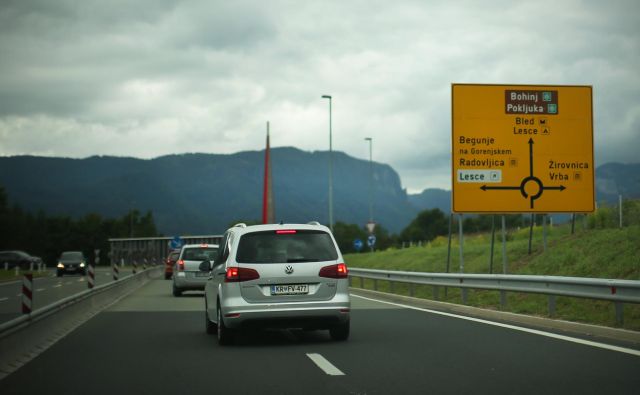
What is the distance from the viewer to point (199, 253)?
28.1 m

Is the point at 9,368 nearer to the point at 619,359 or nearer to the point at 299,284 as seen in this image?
the point at 299,284

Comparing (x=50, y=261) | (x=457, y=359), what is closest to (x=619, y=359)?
(x=457, y=359)

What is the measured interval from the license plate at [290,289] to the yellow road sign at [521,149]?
37.8 ft

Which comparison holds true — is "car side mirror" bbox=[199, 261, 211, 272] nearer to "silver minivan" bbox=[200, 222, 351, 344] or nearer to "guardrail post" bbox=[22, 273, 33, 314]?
"silver minivan" bbox=[200, 222, 351, 344]

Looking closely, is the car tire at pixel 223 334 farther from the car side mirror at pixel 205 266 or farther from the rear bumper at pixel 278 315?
the car side mirror at pixel 205 266

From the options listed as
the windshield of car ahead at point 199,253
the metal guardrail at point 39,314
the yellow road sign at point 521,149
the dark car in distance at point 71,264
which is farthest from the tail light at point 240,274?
the dark car in distance at point 71,264

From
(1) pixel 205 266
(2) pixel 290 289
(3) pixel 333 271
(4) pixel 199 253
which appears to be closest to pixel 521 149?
(4) pixel 199 253

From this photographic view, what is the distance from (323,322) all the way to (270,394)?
4.22m

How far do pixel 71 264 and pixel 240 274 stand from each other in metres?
47.6

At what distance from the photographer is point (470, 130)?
916 inches

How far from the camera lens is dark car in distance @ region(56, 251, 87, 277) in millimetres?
55850

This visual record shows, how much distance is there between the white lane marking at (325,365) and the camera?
29.7 ft

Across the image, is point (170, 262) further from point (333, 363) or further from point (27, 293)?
point (333, 363)

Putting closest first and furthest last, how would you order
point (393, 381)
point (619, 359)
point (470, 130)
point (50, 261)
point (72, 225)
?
1. point (393, 381)
2. point (619, 359)
3. point (470, 130)
4. point (50, 261)
5. point (72, 225)
